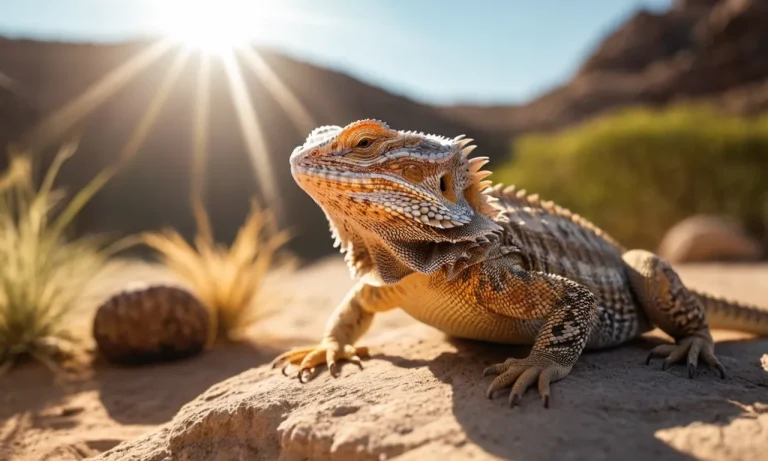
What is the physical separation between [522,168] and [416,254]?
14.6m

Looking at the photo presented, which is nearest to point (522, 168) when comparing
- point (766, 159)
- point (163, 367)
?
point (766, 159)

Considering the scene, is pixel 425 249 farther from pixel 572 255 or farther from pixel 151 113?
pixel 151 113

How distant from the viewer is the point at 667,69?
37344 mm

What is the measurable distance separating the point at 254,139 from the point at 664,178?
18.4 m

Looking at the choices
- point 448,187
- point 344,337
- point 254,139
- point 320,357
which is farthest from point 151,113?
point 448,187

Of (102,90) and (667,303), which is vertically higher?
(102,90)

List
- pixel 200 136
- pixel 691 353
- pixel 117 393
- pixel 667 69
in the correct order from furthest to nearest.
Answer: pixel 667 69, pixel 200 136, pixel 117 393, pixel 691 353

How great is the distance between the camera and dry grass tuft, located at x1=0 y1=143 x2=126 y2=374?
579 cm

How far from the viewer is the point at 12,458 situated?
3.67 metres

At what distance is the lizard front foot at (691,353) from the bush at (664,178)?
11.6 meters

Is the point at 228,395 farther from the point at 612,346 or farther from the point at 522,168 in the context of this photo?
the point at 522,168

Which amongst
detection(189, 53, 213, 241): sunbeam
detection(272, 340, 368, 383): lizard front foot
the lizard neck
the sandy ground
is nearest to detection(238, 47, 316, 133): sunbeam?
detection(189, 53, 213, 241): sunbeam

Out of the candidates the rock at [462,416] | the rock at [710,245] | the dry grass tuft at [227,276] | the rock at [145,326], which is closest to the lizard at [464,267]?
the rock at [462,416]

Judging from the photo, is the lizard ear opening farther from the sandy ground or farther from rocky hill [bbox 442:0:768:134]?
rocky hill [bbox 442:0:768:134]
